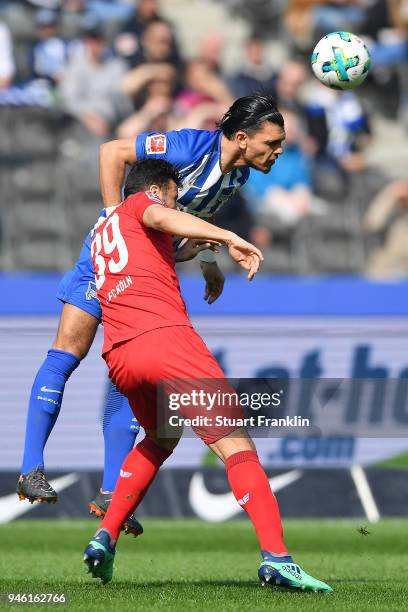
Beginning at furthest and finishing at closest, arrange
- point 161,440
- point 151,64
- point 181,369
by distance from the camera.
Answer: point 151,64, point 161,440, point 181,369

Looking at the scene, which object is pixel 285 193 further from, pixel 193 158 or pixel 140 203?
pixel 140 203

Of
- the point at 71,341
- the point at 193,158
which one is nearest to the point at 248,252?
the point at 193,158

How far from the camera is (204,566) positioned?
21.0 ft

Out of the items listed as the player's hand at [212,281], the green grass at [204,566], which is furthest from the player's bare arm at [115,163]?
the green grass at [204,566]

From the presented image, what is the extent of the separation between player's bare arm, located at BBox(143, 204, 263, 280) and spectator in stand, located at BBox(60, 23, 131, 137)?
841 cm

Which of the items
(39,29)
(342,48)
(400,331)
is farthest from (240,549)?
(39,29)

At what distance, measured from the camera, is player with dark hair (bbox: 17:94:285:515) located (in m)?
5.54

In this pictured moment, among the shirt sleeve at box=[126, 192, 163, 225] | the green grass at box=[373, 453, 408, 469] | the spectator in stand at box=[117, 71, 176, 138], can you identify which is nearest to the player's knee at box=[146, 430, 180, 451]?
the shirt sleeve at box=[126, 192, 163, 225]

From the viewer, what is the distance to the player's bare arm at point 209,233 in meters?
4.36

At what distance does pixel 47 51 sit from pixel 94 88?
0.75 metres

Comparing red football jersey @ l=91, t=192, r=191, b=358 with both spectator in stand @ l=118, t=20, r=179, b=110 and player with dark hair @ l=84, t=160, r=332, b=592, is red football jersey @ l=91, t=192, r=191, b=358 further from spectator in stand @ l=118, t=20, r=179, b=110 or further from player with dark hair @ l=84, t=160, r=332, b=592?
spectator in stand @ l=118, t=20, r=179, b=110

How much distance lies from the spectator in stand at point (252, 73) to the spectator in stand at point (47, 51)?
75.3 inches

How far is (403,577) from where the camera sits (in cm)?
572

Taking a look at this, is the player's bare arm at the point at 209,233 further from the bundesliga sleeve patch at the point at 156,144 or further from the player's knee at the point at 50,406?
the player's knee at the point at 50,406
